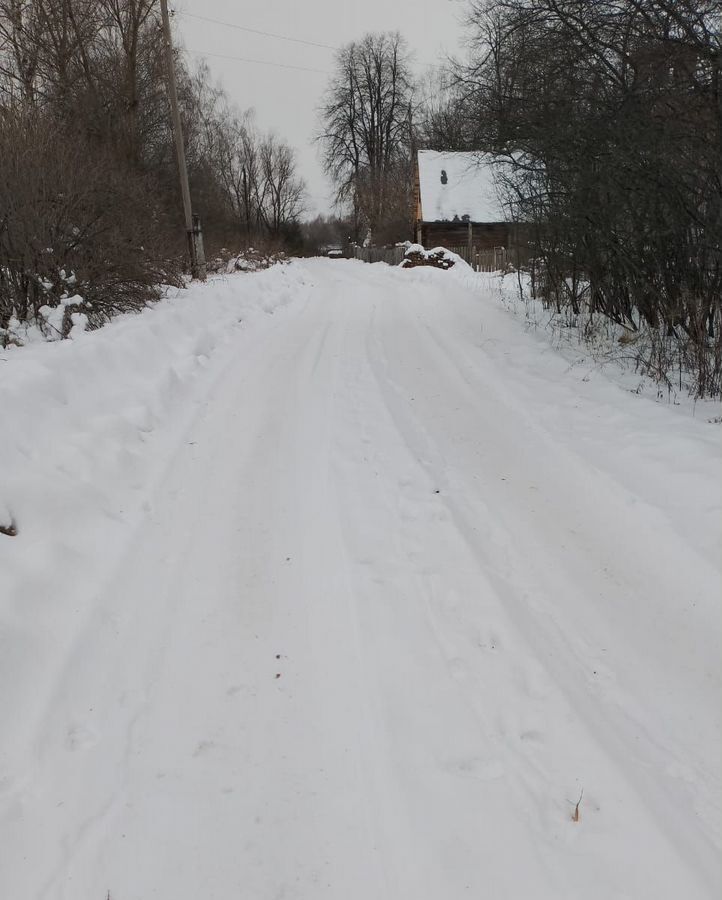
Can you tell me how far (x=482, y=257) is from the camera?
24297mm

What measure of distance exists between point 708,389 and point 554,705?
15.0 ft

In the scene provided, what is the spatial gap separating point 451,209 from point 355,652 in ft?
110

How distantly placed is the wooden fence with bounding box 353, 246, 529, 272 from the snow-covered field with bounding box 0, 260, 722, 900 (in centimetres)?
831

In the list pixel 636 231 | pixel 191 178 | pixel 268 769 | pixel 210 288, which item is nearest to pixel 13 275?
pixel 210 288

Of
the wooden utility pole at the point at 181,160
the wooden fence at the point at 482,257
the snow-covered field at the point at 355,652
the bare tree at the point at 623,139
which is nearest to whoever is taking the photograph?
the snow-covered field at the point at 355,652

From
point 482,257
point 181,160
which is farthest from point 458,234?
point 181,160

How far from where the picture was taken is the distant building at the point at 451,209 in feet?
105

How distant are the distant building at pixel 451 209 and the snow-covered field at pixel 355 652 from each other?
98.0ft

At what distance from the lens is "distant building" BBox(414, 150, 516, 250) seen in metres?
32.0

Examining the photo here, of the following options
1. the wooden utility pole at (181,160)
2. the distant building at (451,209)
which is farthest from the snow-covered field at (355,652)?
the distant building at (451,209)

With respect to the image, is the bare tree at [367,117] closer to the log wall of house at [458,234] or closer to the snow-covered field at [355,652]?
the log wall of house at [458,234]

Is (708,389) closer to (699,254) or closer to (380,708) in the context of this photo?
(699,254)

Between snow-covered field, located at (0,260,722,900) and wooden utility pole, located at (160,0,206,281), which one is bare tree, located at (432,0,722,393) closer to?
snow-covered field, located at (0,260,722,900)

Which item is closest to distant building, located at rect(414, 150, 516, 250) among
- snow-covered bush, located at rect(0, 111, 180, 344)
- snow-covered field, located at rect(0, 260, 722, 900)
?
snow-covered bush, located at rect(0, 111, 180, 344)
